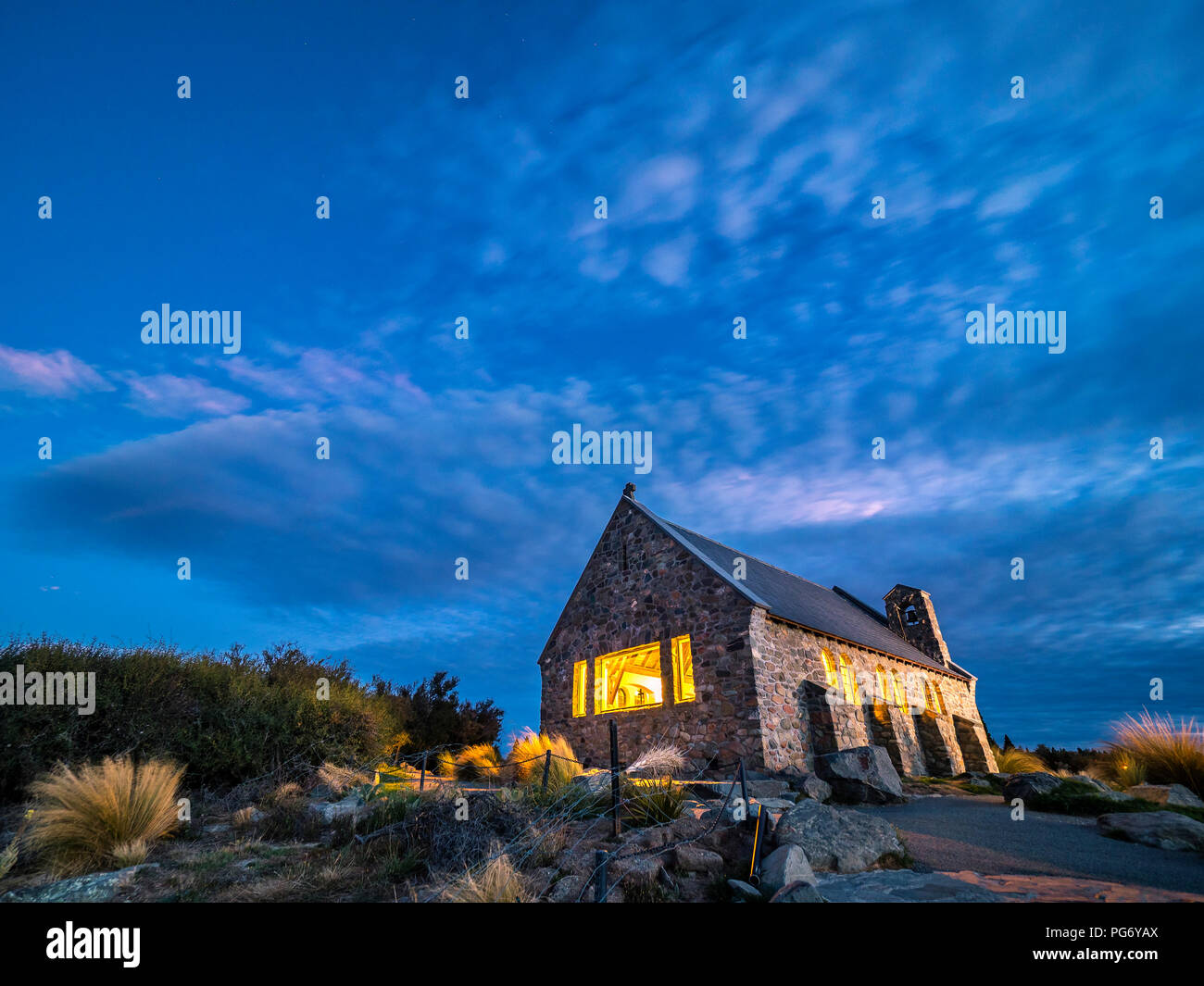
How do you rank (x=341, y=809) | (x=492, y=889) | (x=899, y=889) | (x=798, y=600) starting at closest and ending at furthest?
(x=492, y=889), (x=899, y=889), (x=341, y=809), (x=798, y=600)

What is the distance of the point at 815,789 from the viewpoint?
9.76m

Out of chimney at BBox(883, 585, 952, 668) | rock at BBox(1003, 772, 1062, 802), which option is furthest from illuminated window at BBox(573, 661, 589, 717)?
chimney at BBox(883, 585, 952, 668)

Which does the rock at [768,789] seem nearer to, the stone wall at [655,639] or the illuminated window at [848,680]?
the stone wall at [655,639]

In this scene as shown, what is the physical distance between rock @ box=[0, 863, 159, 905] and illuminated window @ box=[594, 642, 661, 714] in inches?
447

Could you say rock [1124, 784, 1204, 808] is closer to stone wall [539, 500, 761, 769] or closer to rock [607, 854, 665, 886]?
stone wall [539, 500, 761, 769]

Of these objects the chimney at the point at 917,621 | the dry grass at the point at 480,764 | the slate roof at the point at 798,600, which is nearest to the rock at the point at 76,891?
the dry grass at the point at 480,764

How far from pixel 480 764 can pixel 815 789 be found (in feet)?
29.8

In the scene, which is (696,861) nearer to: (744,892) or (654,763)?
(744,892)

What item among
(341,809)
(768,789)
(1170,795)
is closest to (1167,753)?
(1170,795)

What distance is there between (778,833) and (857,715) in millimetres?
11124

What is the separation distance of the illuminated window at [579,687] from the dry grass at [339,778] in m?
7.29

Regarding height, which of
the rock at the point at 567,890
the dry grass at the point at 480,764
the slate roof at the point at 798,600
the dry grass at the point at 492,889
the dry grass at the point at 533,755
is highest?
the slate roof at the point at 798,600

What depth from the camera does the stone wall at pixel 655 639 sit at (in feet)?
42.4
